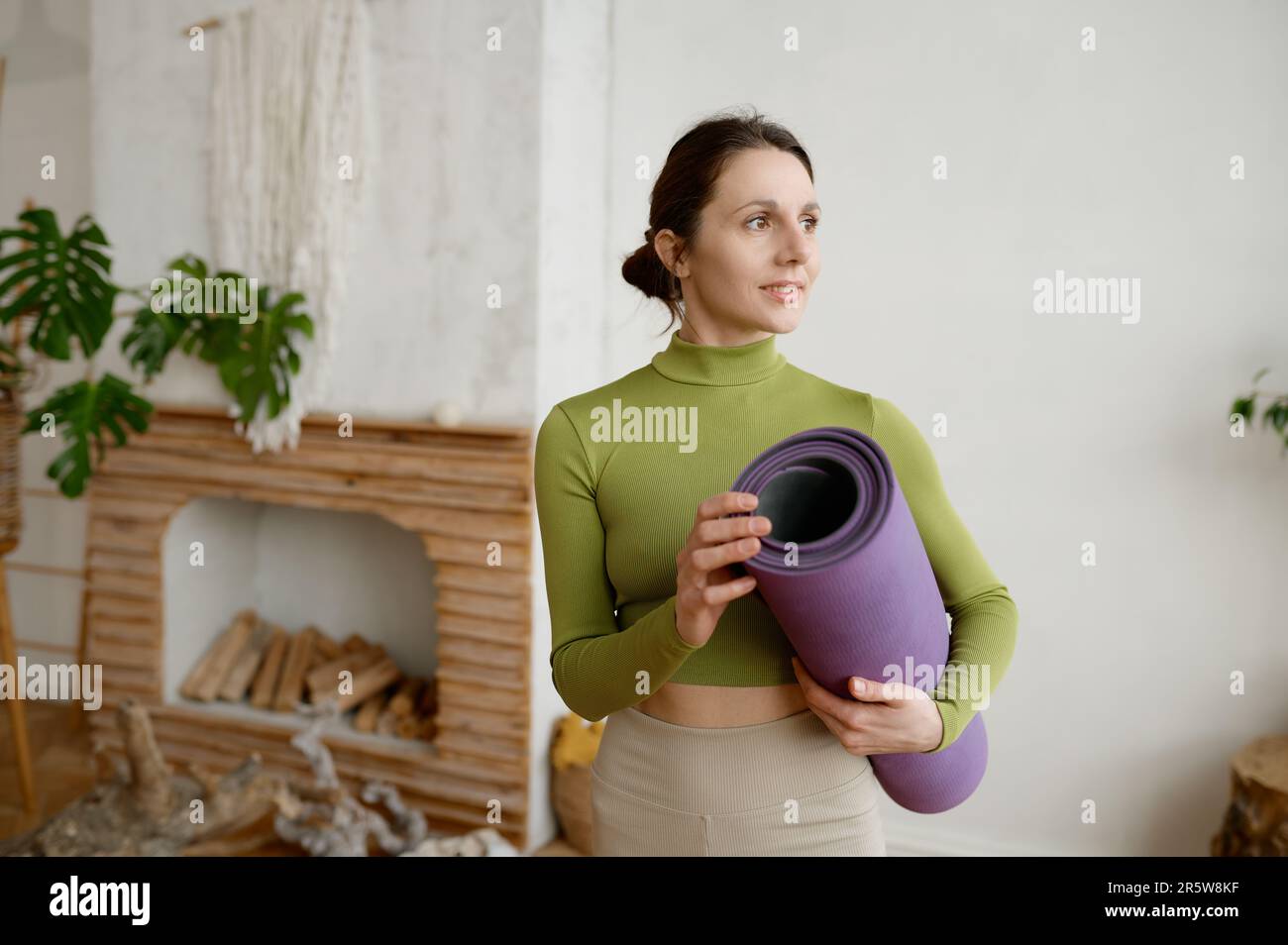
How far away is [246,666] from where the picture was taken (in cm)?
366

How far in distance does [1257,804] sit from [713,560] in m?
2.11

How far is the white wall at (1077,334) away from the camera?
8.62 feet

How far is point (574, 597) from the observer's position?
48.6 inches

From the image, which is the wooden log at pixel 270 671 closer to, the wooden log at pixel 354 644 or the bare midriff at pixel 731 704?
the wooden log at pixel 354 644

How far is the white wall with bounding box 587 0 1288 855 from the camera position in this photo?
263cm

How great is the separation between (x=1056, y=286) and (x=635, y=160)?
1.33m

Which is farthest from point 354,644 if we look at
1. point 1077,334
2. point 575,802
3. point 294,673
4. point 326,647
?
point 1077,334

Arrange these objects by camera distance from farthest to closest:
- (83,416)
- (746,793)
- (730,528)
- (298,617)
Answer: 1. (298,617)
2. (83,416)
3. (746,793)
4. (730,528)

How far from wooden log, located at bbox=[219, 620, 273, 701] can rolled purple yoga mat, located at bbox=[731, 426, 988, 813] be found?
2.99m

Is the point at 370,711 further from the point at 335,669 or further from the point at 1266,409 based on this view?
the point at 1266,409

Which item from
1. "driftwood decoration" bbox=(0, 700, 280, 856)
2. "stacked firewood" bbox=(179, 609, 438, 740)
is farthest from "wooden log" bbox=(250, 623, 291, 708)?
"driftwood decoration" bbox=(0, 700, 280, 856)

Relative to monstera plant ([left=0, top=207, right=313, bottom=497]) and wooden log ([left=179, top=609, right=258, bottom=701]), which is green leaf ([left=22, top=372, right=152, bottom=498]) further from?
wooden log ([left=179, top=609, right=258, bottom=701])

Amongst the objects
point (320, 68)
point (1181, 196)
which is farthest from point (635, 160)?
point (1181, 196)
